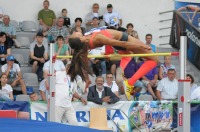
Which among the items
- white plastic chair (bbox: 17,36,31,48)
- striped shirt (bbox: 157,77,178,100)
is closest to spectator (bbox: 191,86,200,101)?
striped shirt (bbox: 157,77,178,100)

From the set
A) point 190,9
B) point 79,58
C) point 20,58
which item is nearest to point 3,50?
point 20,58

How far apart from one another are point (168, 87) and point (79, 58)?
15.0ft

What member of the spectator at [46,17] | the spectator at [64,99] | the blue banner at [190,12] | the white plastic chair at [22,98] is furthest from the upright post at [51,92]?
the blue banner at [190,12]

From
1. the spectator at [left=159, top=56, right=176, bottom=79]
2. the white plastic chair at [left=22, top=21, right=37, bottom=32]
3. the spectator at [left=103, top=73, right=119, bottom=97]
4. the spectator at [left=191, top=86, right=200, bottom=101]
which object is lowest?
the spectator at [left=191, top=86, right=200, bottom=101]

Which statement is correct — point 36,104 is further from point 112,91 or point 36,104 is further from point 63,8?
point 63,8

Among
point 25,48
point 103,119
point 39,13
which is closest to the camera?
point 103,119

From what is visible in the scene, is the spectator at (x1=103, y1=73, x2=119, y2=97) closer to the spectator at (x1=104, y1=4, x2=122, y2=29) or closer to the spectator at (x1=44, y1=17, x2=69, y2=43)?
the spectator at (x1=44, y1=17, x2=69, y2=43)

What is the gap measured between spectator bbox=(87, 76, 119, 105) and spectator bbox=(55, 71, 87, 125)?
22 centimetres

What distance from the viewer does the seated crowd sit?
12.3 meters

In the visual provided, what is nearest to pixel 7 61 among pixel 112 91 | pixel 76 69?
pixel 112 91

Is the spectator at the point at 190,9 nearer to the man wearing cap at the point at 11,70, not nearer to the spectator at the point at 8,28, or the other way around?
the spectator at the point at 8,28

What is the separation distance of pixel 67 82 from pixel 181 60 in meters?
3.10

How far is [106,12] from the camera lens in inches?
647

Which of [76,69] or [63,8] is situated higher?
[63,8]
